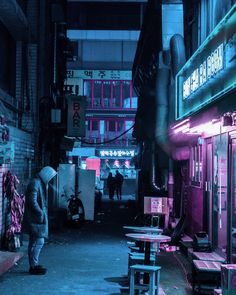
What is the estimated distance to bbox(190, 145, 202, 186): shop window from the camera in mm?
12727

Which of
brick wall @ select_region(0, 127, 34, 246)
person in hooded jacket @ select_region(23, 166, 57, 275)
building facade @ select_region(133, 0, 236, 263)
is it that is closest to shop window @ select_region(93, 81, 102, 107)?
building facade @ select_region(133, 0, 236, 263)

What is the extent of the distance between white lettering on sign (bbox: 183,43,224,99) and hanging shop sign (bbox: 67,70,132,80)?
36.3m

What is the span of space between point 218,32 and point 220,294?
3.86 metres

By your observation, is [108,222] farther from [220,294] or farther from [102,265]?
[220,294]

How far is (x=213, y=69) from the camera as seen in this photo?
26.7 feet

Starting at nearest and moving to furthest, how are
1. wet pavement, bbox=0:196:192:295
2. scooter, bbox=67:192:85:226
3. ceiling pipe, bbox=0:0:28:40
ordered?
1. wet pavement, bbox=0:196:192:295
2. ceiling pipe, bbox=0:0:28:40
3. scooter, bbox=67:192:85:226

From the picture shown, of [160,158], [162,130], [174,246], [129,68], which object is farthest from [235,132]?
[129,68]

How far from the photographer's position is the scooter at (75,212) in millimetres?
18375

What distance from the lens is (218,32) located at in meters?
8.02

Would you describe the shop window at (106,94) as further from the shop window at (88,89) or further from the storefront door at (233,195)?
the storefront door at (233,195)

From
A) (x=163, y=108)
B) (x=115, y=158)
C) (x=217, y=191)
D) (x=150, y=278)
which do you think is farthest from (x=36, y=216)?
(x=115, y=158)

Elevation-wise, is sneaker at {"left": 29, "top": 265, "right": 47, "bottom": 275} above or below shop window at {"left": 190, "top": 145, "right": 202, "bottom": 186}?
below

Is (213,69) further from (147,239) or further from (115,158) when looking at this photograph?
(115,158)

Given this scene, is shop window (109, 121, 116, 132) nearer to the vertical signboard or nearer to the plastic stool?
the vertical signboard
